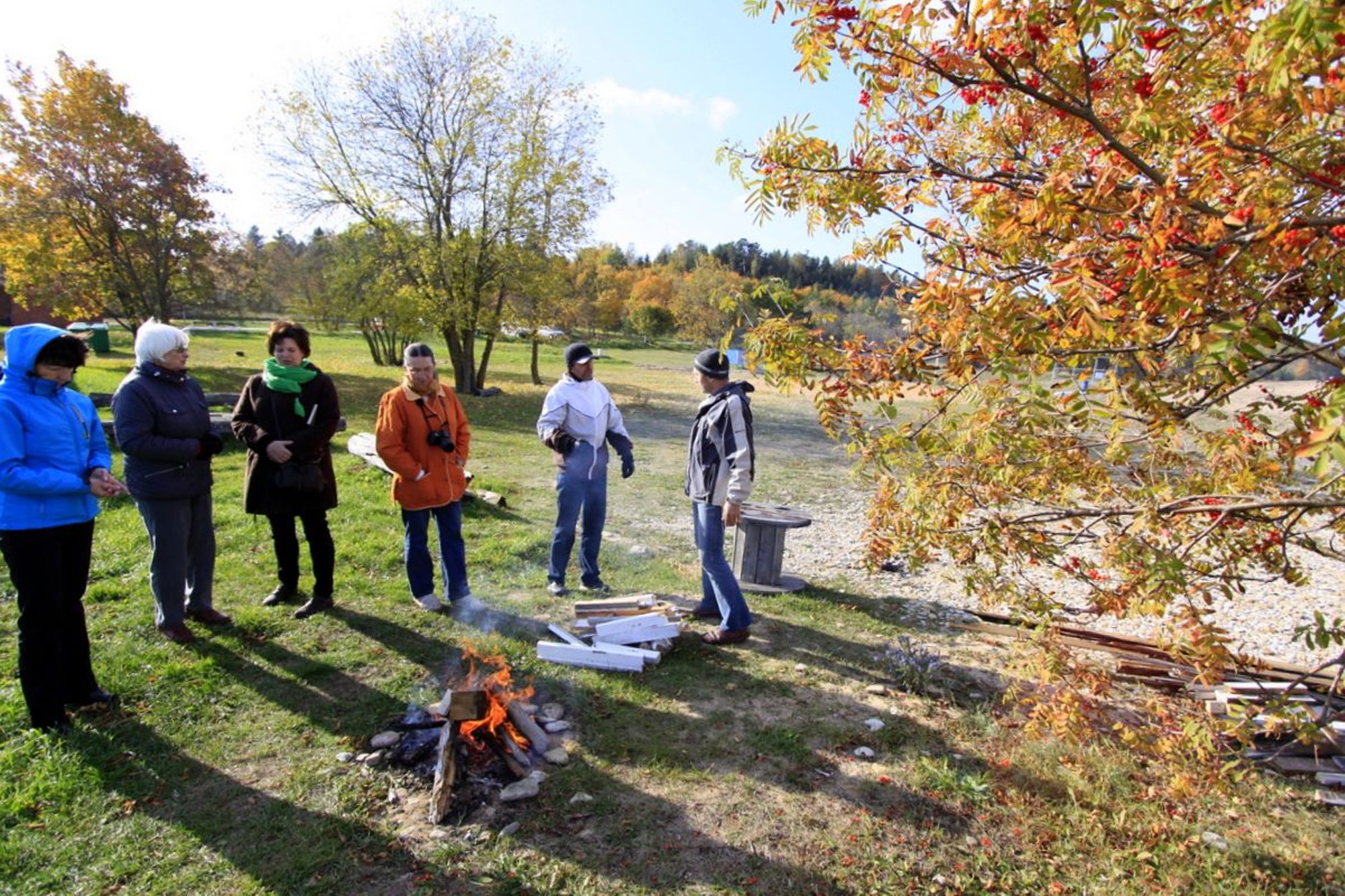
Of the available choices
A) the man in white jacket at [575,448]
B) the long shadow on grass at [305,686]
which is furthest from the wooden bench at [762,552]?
the long shadow on grass at [305,686]

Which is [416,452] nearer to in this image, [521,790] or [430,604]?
[430,604]

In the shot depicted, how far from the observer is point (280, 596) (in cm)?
520

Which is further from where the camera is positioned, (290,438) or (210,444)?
(290,438)

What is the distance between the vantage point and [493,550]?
668 centimetres

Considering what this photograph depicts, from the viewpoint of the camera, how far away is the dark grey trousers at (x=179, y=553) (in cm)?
435

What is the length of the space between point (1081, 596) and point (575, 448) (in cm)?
494

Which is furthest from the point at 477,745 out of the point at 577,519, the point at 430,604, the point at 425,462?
the point at 577,519

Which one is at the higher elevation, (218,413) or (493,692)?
(218,413)

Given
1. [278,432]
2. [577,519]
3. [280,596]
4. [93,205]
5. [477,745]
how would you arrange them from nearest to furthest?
[477,745], [278,432], [280,596], [577,519], [93,205]

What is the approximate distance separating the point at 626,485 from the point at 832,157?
7387 millimetres

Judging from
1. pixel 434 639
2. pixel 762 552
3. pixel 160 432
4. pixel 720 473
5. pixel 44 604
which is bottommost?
pixel 434 639

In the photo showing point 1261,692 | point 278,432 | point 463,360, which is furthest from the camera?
point 463,360

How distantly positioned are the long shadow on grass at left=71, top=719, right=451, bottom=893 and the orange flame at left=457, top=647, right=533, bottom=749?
0.64 m

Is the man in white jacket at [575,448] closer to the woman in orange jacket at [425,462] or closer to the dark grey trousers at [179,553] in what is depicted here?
the woman in orange jacket at [425,462]
